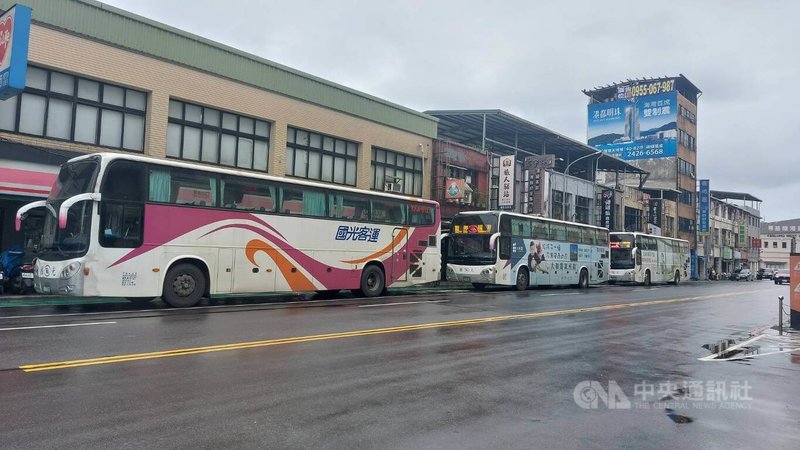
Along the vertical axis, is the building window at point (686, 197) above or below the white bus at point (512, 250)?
above

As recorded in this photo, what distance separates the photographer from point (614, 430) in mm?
5277

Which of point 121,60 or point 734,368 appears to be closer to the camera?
point 734,368

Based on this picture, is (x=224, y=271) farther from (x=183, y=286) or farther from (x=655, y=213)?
(x=655, y=213)

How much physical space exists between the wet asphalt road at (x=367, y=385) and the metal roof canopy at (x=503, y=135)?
24550mm

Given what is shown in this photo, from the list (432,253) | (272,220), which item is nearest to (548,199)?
(432,253)

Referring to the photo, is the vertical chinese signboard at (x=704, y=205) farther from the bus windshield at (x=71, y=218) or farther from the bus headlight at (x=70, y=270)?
the bus headlight at (x=70, y=270)

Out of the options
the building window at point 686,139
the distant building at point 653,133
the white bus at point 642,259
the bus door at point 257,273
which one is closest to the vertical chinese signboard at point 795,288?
the bus door at point 257,273

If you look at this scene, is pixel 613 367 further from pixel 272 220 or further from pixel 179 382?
pixel 272 220

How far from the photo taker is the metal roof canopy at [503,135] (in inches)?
1387

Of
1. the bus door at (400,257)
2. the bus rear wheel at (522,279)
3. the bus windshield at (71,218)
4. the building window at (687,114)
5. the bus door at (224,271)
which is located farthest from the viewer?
the building window at (687,114)

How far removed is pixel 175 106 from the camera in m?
21.1

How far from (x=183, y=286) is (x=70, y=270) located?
2.69 meters

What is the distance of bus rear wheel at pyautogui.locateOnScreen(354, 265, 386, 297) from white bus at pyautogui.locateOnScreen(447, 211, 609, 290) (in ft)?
18.9

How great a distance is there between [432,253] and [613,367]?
45.4 ft
